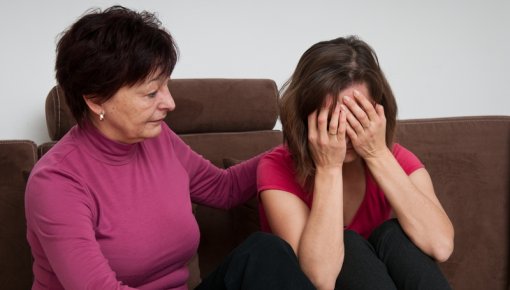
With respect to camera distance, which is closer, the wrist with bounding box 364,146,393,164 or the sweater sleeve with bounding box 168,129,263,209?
the wrist with bounding box 364,146,393,164

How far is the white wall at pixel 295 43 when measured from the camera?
1.89 metres

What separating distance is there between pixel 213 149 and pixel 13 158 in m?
0.61

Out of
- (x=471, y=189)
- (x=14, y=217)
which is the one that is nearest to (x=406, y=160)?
(x=471, y=189)

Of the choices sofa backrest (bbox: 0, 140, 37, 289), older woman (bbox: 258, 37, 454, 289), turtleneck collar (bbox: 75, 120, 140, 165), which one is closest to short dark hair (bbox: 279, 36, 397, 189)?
older woman (bbox: 258, 37, 454, 289)

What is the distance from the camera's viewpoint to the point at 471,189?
189 centimetres

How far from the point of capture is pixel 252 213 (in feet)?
5.59

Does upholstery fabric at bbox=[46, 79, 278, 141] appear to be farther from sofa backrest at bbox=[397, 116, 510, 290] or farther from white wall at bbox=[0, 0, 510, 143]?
sofa backrest at bbox=[397, 116, 510, 290]

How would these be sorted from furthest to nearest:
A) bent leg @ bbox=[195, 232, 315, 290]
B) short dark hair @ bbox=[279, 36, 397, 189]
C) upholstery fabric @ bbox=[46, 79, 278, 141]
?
upholstery fabric @ bbox=[46, 79, 278, 141]
short dark hair @ bbox=[279, 36, 397, 189]
bent leg @ bbox=[195, 232, 315, 290]

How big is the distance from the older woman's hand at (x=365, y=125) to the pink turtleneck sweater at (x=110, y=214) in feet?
1.48

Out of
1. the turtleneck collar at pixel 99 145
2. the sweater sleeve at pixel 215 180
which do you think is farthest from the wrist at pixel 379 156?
the turtleneck collar at pixel 99 145

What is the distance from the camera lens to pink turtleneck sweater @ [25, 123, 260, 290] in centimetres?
114

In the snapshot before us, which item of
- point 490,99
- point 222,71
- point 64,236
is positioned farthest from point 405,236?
point 490,99

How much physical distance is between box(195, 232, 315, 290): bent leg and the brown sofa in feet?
1.99

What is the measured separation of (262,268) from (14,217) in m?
0.87
